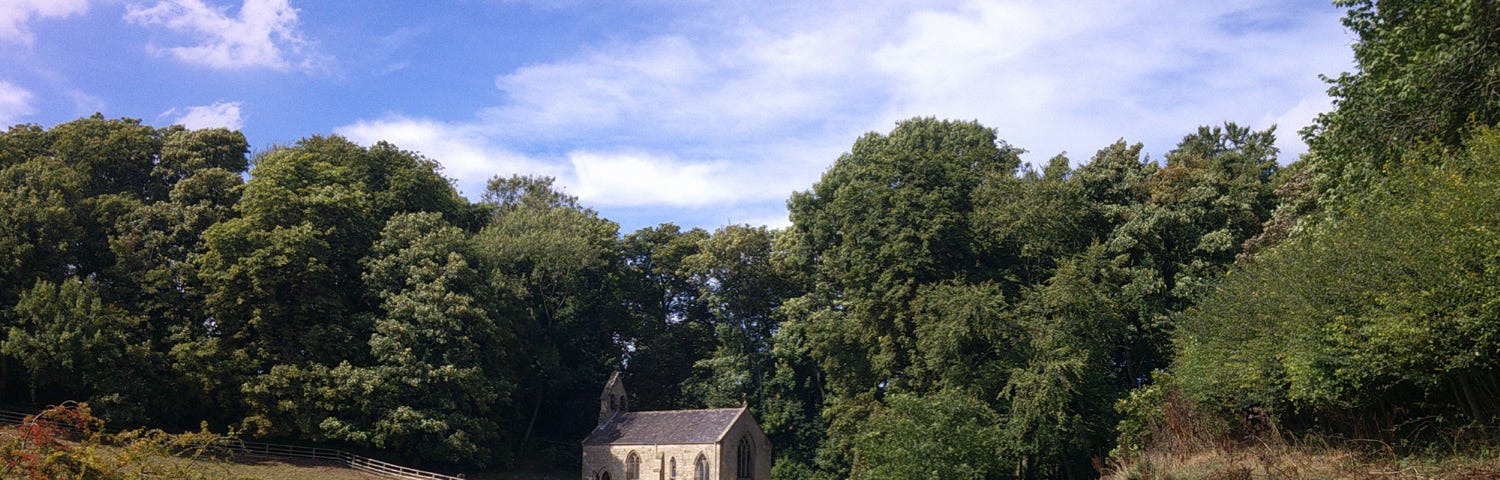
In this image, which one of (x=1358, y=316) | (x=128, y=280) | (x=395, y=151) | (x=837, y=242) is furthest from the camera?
(x=395, y=151)

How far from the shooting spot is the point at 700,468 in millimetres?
45906

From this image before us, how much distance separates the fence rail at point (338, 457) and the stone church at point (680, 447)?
870 cm

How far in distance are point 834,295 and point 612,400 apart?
1298 cm

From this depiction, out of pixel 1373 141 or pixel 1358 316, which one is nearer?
pixel 1358 316

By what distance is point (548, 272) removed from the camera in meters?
52.8

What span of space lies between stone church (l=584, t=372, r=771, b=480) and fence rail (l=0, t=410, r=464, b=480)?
8.70 metres

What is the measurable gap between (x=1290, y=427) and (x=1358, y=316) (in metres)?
4.83

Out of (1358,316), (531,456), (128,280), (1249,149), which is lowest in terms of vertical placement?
(531,456)

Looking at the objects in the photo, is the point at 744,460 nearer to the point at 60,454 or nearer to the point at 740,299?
the point at 740,299

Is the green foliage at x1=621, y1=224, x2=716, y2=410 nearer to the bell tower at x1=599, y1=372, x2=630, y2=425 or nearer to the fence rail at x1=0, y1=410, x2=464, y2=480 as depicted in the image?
the bell tower at x1=599, y1=372, x2=630, y2=425

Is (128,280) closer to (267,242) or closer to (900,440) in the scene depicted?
(267,242)

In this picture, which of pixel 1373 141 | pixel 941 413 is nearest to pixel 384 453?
pixel 941 413

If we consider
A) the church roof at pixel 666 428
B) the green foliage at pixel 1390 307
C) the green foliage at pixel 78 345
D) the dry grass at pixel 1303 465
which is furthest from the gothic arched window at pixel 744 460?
the green foliage at pixel 1390 307

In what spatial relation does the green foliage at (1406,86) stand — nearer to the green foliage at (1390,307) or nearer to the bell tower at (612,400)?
the green foliage at (1390,307)
